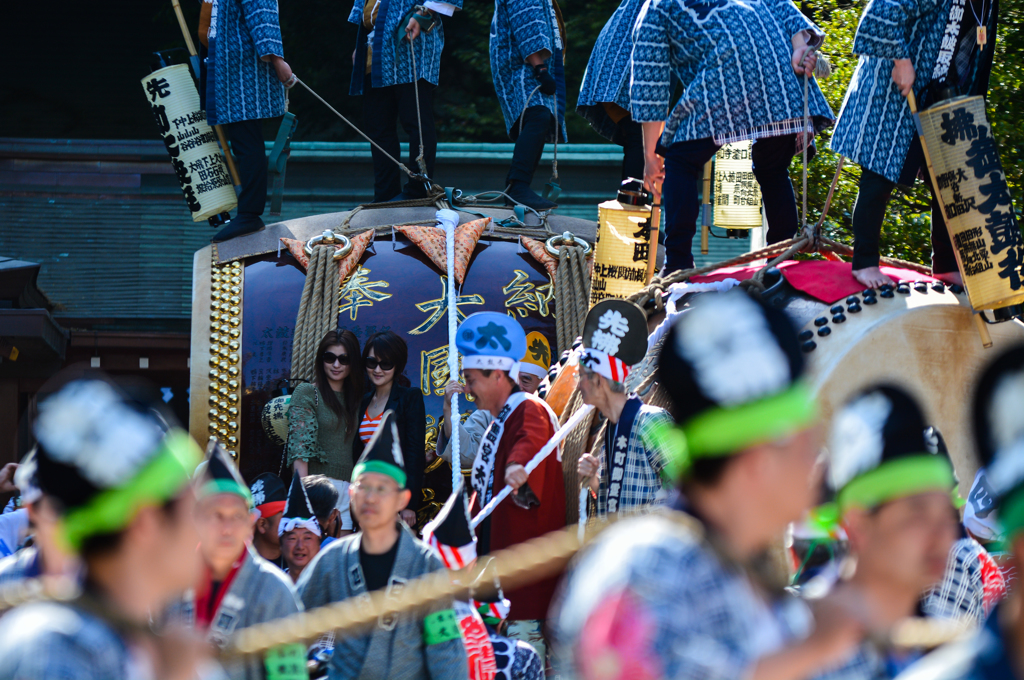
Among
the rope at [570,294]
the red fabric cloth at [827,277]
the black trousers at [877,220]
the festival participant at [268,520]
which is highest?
the black trousers at [877,220]

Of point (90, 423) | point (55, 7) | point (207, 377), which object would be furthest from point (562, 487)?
point (55, 7)

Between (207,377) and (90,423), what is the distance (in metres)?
3.89

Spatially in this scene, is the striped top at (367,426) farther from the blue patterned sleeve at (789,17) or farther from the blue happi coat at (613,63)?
the blue patterned sleeve at (789,17)

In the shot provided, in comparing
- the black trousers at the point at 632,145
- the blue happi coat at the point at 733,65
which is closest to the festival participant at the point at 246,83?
the black trousers at the point at 632,145

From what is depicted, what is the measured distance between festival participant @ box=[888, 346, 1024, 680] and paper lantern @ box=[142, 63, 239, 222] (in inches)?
204

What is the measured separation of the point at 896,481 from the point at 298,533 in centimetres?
307

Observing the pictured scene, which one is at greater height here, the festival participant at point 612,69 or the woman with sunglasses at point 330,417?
the festival participant at point 612,69

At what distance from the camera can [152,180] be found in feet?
27.5

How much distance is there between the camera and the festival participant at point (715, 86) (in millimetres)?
4527

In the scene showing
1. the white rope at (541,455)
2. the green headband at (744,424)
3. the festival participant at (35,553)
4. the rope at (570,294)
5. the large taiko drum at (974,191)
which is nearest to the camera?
the green headband at (744,424)

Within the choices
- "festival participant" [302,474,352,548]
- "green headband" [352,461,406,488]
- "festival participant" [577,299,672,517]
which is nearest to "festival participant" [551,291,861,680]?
"green headband" [352,461,406,488]

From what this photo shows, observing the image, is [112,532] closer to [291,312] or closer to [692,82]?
[692,82]

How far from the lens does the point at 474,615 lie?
3443 mm

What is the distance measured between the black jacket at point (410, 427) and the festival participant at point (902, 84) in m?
1.93
